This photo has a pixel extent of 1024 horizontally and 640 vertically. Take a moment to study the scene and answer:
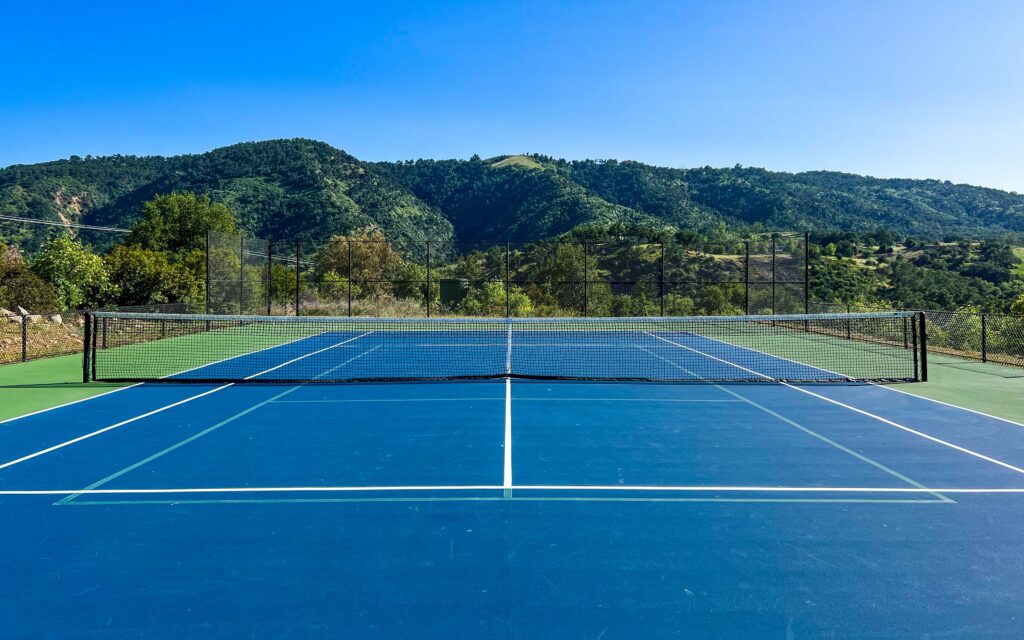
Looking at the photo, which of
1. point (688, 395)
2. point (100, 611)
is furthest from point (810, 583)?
point (688, 395)

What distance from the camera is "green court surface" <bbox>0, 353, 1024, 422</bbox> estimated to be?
35.8 feet

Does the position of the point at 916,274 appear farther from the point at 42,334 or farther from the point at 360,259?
the point at 42,334

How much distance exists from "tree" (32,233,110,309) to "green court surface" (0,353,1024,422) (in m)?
12.1

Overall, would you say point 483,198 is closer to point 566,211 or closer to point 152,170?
point 566,211

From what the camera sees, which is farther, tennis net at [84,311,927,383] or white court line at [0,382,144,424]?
tennis net at [84,311,927,383]

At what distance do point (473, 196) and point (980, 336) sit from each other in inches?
2866

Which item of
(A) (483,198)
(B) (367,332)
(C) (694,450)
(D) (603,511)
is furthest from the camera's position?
(A) (483,198)

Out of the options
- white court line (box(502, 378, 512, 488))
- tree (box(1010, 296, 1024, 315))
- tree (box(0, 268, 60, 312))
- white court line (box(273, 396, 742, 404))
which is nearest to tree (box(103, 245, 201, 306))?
tree (box(0, 268, 60, 312))

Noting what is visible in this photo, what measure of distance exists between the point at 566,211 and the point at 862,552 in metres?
66.2

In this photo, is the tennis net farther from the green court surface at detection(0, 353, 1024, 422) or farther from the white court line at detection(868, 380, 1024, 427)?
the white court line at detection(868, 380, 1024, 427)

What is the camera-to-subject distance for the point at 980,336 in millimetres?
19312

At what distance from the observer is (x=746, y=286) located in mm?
26641

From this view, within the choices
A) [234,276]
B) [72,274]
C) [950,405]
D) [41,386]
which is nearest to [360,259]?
[234,276]

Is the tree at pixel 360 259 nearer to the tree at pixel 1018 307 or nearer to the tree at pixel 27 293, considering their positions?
the tree at pixel 27 293
